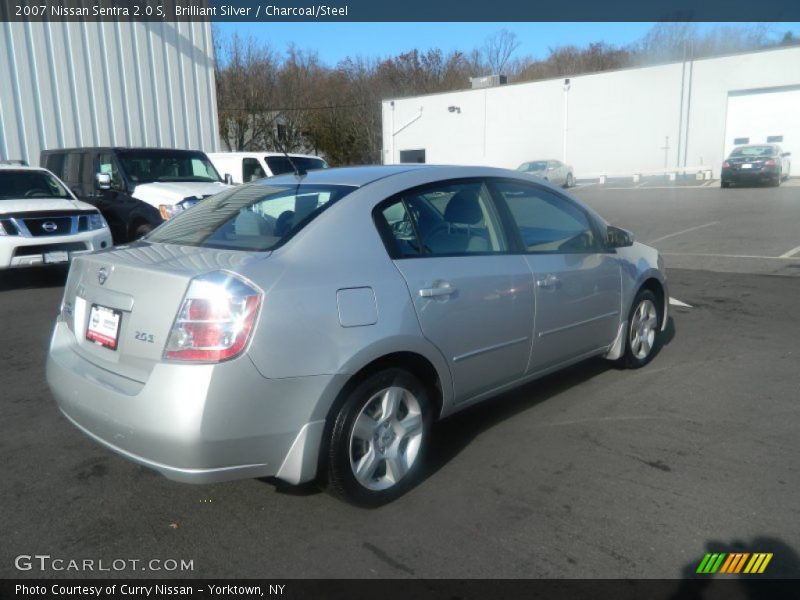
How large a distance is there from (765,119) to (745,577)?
33.6 m

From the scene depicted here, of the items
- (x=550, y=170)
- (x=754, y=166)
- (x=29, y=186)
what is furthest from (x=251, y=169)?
(x=754, y=166)

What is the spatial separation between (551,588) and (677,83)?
34584 mm

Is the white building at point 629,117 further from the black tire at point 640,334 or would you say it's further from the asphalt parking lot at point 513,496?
the asphalt parking lot at point 513,496

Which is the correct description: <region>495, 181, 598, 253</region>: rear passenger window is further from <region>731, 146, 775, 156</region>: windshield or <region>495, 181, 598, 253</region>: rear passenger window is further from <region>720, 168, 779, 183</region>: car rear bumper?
<region>731, 146, 775, 156</region>: windshield

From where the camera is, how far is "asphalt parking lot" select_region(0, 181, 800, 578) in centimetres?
285

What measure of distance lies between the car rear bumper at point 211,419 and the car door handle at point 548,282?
64.6 inches

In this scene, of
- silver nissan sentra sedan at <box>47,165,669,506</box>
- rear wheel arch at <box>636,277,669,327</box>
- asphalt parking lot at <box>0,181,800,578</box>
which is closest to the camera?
silver nissan sentra sedan at <box>47,165,669,506</box>

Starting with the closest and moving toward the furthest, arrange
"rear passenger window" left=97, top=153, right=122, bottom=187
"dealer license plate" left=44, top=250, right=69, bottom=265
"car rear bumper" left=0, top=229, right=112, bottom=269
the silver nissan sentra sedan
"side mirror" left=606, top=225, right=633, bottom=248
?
the silver nissan sentra sedan < "side mirror" left=606, top=225, right=633, bottom=248 < "car rear bumper" left=0, top=229, right=112, bottom=269 < "dealer license plate" left=44, top=250, right=69, bottom=265 < "rear passenger window" left=97, top=153, right=122, bottom=187

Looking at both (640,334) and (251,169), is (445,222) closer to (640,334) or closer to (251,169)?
(640,334)

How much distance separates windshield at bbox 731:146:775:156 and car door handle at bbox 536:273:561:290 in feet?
87.3

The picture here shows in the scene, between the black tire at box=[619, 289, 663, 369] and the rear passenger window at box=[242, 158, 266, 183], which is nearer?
the black tire at box=[619, 289, 663, 369]

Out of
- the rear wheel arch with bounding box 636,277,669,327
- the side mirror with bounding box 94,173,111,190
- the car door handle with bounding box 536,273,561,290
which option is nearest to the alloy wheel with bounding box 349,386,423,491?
the car door handle with bounding box 536,273,561,290

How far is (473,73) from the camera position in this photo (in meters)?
56.3

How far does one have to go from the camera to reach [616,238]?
4.79 m
